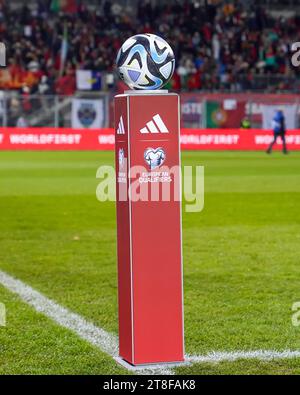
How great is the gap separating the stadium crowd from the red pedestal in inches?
1227

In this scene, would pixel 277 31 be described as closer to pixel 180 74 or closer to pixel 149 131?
pixel 180 74

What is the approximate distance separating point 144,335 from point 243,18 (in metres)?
40.1

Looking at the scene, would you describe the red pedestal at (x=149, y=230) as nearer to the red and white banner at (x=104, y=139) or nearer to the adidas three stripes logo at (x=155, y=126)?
A: the adidas three stripes logo at (x=155, y=126)

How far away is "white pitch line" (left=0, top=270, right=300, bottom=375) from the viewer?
585 centimetres

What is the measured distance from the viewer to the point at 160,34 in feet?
137

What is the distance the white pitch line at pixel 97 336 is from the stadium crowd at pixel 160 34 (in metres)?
28.5

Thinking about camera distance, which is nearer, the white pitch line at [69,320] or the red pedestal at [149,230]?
the red pedestal at [149,230]

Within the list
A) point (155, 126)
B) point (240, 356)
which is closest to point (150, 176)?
point (155, 126)

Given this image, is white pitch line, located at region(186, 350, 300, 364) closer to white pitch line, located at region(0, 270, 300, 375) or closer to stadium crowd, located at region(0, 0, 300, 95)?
white pitch line, located at region(0, 270, 300, 375)

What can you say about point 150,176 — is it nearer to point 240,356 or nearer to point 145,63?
point 145,63

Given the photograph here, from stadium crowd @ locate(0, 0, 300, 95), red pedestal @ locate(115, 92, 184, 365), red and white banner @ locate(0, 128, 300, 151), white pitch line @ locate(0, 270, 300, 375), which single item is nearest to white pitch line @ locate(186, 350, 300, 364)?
white pitch line @ locate(0, 270, 300, 375)

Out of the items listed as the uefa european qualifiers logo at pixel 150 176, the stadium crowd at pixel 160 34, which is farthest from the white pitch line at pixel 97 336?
the stadium crowd at pixel 160 34

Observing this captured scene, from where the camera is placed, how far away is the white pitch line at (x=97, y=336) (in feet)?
19.2

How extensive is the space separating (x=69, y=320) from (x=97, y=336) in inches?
24.3
